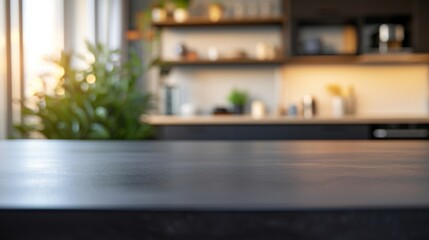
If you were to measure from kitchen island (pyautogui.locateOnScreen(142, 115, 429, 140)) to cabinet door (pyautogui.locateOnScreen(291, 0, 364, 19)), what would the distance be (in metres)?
0.85

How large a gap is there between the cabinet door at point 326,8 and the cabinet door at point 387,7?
7 centimetres

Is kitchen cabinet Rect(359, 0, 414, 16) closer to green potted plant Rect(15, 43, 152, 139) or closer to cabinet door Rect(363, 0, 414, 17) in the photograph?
cabinet door Rect(363, 0, 414, 17)

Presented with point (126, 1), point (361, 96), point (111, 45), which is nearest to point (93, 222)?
point (361, 96)

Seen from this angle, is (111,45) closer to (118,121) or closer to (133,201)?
(118,121)

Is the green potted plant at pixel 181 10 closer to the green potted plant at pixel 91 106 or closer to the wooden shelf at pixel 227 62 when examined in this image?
the wooden shelf at pixel 227 62

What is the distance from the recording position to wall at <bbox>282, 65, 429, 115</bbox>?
4688 mm

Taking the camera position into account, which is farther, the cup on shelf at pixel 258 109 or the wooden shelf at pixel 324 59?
the cup on shelf at pixel 258 109

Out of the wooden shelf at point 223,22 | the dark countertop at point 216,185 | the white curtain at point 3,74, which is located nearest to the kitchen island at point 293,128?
the wooden shelf at point 223,22

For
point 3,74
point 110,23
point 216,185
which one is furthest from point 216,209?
point 110,23

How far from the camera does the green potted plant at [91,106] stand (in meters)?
3.73

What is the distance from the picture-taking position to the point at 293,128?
4.22 m

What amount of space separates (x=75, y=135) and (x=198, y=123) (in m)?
0.97

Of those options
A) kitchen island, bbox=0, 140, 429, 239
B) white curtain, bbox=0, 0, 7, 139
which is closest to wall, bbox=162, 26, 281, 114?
white curtain, bbox=0, 0, 7, 139

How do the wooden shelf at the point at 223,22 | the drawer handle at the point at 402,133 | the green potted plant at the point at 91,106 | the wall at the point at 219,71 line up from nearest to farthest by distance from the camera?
the green potted plant at the point at 91,106
the drawer handle at the point at 402,133
the wooden shelf at the point at 223,22
the wall at the point at 219,71
